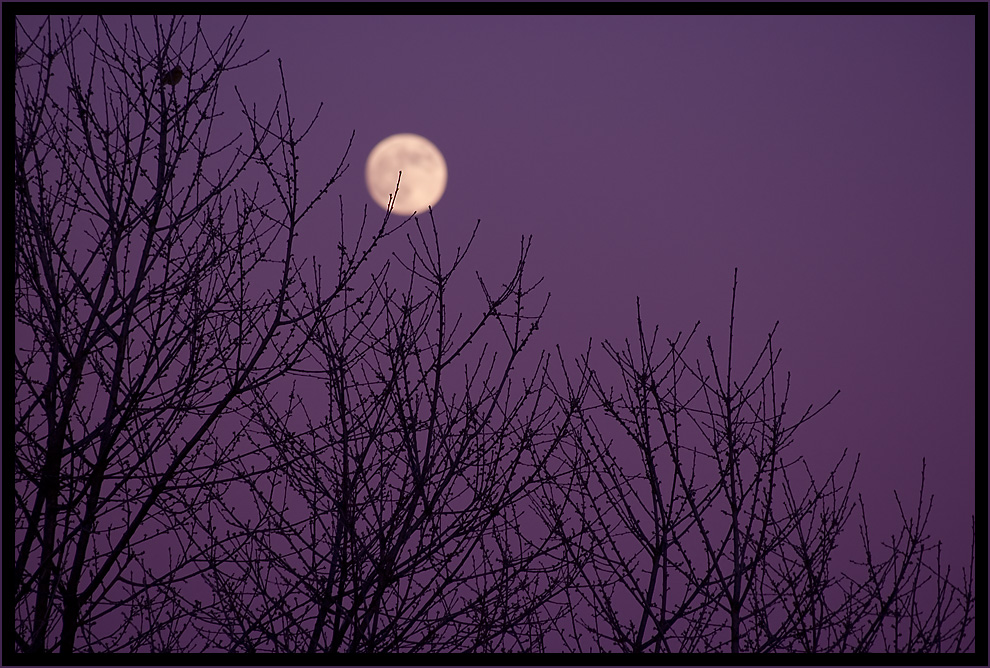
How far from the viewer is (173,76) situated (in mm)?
3859

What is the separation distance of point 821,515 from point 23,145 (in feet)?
13.4

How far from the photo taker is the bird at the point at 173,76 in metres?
3.85

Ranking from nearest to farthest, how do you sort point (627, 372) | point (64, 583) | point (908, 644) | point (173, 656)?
1. point (173, 656)
2. point (64, 583)
3. point (908, 644)
4. point (627, 372)

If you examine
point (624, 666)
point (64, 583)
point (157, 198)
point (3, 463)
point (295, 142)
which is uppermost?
point (295, 142)

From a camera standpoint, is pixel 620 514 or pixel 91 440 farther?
pixel 620 514

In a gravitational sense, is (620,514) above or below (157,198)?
below

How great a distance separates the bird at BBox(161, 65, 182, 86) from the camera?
12.6ft

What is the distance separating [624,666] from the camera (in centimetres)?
315

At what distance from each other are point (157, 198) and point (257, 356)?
0.83m

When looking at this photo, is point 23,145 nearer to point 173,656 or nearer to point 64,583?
point 64,583

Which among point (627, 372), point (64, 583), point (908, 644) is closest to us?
point (64, 583)

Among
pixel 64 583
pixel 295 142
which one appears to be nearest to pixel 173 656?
pixel 64 583

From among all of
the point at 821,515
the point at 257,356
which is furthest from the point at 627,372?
the point at 257,356

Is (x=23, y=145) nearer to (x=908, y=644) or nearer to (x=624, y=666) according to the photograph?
(x=624, y=666)
